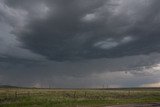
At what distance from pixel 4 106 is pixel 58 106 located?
22.6ft

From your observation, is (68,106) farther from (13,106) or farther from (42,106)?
(13,106)

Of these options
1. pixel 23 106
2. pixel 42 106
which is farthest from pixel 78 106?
pixel 23 106

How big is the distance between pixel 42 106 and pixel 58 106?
2.04 m

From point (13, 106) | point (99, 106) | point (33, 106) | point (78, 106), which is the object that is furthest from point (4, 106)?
point (99, 106)

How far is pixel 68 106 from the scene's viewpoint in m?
34.0

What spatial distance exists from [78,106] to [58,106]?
8.44 ft

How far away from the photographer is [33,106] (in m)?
33.6

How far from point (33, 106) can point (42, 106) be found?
1.15 m

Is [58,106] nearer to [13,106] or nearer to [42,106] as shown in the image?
[42,106]

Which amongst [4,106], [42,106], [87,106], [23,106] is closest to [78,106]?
[87,106]

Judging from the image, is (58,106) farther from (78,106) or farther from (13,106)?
(13,106)

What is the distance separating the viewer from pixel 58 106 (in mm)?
33875

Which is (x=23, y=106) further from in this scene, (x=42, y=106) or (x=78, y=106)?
(x=78, y=106)

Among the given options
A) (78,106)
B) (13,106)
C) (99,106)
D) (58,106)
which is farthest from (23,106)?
(99,106)
